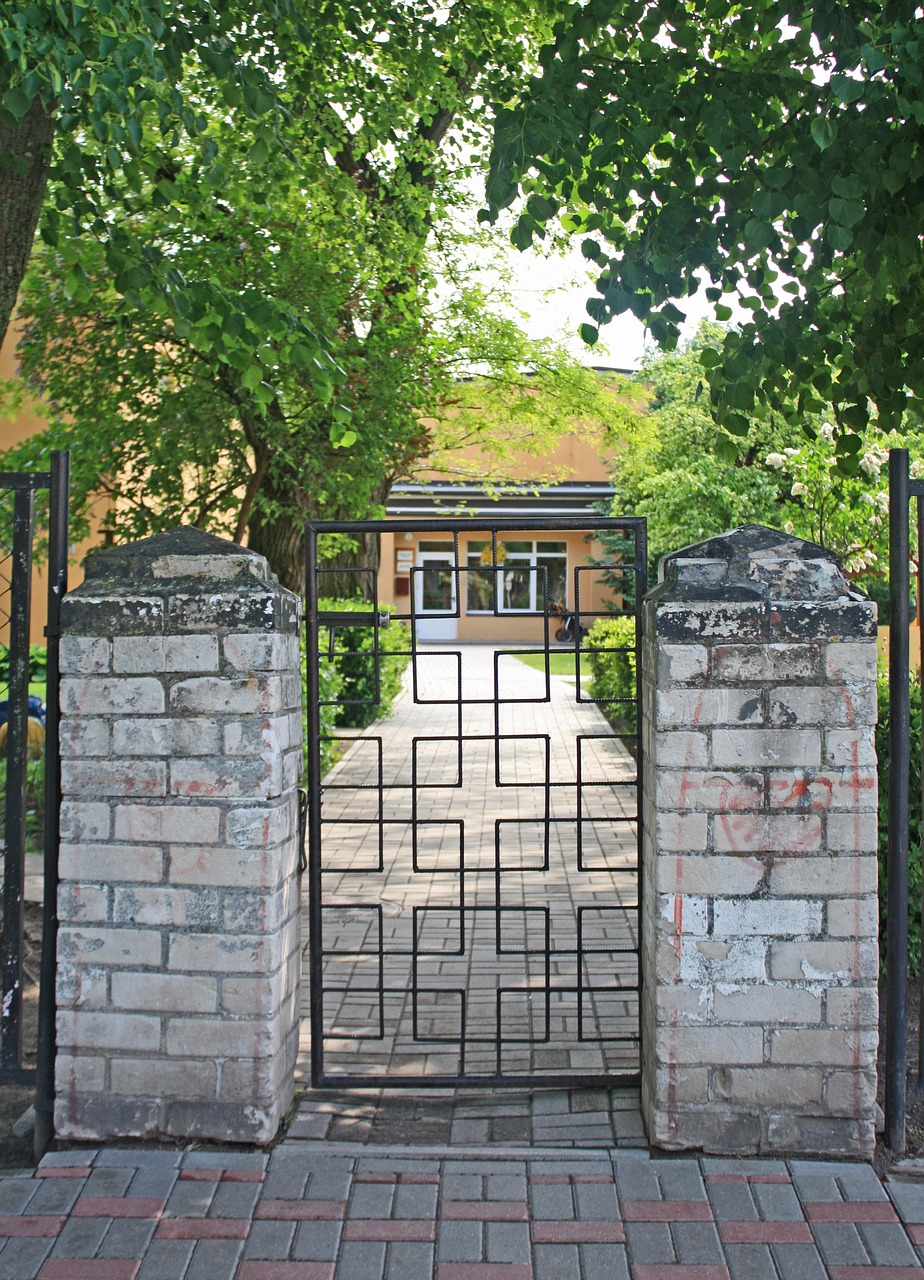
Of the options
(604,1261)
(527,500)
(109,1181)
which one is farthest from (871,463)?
(527,500)

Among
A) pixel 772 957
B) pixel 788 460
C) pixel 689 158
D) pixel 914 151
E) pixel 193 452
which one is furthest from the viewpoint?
pixel 788 460

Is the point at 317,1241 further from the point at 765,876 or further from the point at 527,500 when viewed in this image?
the point at 527,500

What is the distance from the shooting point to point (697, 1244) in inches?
111

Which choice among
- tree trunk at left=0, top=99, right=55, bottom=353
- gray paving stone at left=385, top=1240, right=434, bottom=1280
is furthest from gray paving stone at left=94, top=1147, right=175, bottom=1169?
tree trunk at left=0, top=99, right=55, bottom=353

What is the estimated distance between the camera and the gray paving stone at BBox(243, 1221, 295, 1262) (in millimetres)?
2787

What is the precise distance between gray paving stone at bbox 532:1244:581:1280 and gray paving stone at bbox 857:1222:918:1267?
2.61ft

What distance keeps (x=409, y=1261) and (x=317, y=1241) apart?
0.89 ft

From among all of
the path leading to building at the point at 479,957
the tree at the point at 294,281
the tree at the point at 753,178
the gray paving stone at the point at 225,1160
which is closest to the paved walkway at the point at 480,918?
the path leading to building at the point at 479,957

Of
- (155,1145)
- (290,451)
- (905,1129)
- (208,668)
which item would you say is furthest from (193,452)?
(905,1129)

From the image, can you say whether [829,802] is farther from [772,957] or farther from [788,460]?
[788,460]

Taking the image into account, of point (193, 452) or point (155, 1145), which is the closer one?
point (155, 1145)

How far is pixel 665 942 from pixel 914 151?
3567 millimetres

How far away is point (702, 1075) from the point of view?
128 inches

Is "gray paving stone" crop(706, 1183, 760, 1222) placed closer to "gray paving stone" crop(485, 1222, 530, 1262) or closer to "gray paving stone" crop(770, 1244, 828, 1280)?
"gray paving stone" crop(770, 1244, 828, 1280)
